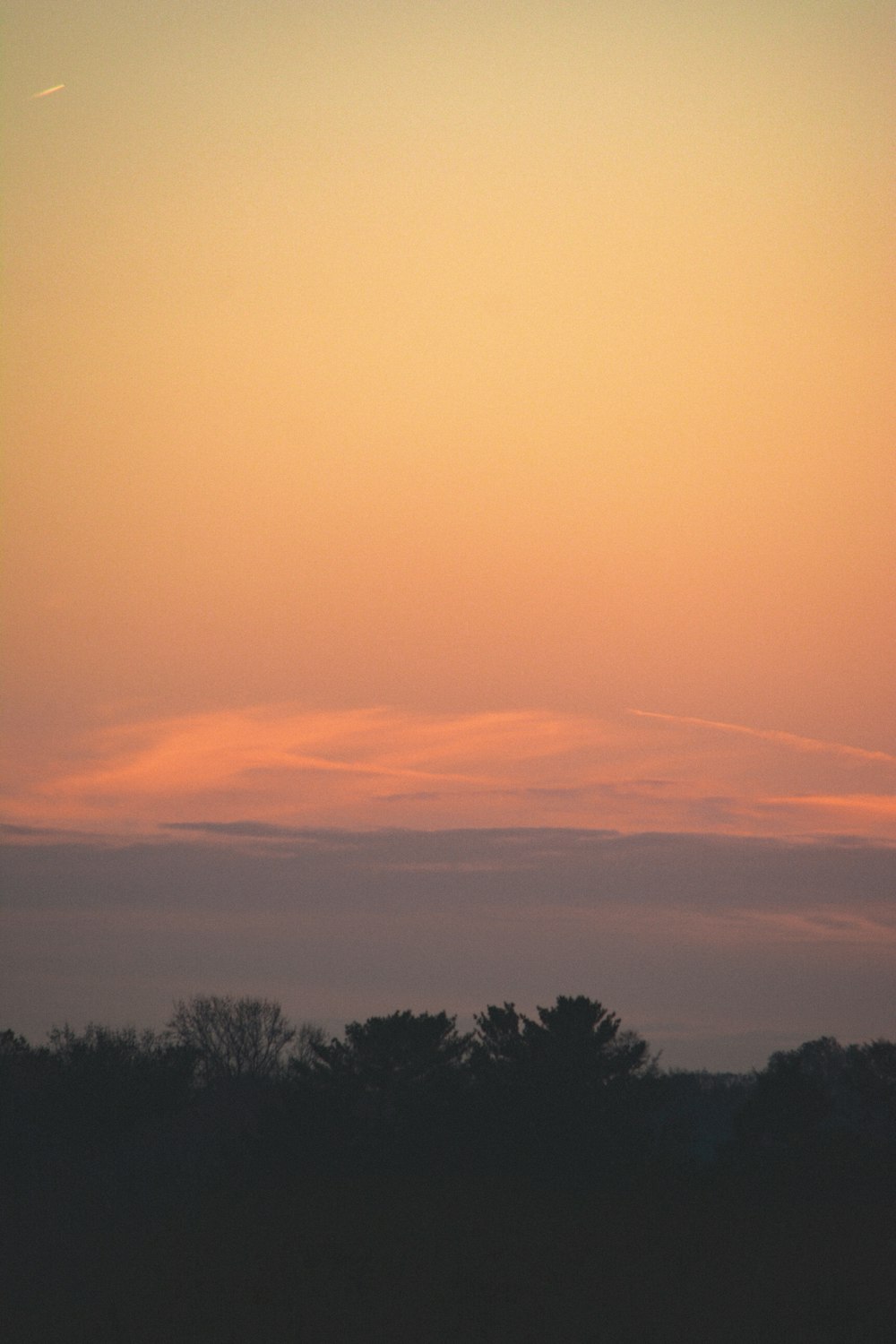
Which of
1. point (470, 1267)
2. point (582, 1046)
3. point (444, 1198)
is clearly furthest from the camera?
point (582, 1046)

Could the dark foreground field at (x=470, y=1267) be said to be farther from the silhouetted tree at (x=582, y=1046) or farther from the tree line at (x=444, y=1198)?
the silhouetted tree at (x=582, y=1046)

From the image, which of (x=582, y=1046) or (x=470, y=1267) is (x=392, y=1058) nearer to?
(x=582, y=1046)

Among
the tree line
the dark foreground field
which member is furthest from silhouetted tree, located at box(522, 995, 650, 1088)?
the dark foreground field

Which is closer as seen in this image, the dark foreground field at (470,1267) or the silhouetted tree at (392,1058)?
the dark foreground field at (470,1267)

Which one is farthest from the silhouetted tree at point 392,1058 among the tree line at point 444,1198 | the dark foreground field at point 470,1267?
the dark foreground field at point 470,1267

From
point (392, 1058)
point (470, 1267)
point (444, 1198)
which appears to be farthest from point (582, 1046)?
point (470, 1267)

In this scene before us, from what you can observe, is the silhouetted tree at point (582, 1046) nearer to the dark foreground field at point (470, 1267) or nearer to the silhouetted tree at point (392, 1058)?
the silhouetted tree at point (392, 1058)

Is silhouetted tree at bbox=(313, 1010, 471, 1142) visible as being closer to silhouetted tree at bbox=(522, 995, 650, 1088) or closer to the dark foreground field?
silhouetted tree at bbox=(522, 995, 650, 1088)

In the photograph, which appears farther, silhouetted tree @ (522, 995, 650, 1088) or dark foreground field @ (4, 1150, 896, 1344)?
silhouetted tree @ (522, 995, 650, 1088)

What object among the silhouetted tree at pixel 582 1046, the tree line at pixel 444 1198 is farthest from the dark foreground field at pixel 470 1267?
the silhouetted tree at pixel 582 1046

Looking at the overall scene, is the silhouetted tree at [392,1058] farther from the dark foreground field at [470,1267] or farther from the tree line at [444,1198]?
the dark foreground field at [470,1267]

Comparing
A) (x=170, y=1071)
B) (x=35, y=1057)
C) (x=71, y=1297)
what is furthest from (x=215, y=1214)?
(x=35, y=1057)

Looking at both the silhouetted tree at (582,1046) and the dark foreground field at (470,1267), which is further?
the silhouetted tree at (582,1046)

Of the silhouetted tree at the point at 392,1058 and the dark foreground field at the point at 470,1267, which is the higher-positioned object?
the silhouetted tree at the point at 392,1058
